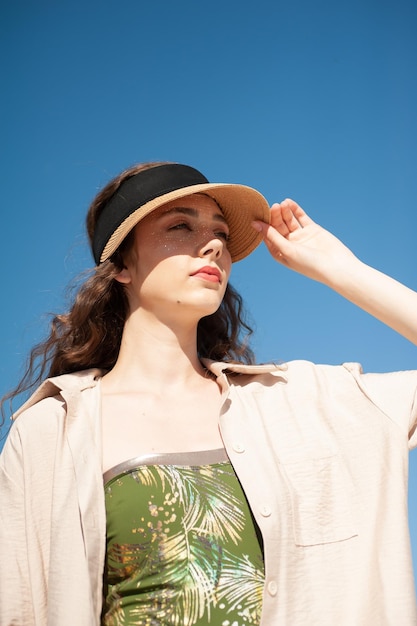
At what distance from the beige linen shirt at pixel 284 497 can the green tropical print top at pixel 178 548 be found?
76 millimetres

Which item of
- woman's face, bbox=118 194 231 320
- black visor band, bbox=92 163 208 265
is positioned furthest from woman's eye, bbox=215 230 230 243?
black visor band, bbox=92 163 208 265

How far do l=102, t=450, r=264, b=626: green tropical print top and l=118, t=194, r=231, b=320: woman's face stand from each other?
0.82 metres

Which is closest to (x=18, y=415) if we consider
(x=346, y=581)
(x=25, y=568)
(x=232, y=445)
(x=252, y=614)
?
(x=25, y=568)

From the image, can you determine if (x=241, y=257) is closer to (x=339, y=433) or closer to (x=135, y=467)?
(x=339, y=433)

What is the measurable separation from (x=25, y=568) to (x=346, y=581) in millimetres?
1303

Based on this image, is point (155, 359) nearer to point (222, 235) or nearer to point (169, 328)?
point (169, 328)

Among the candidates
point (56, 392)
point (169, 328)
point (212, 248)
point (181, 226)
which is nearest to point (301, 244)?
point (212, 248)

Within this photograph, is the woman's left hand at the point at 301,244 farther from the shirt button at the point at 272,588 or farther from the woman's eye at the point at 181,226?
the shirt button at the point at 272,588

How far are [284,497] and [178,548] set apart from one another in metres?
0.48

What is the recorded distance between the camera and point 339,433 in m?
3.36

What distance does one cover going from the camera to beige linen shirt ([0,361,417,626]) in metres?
2.93

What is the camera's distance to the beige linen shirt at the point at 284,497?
2.93 meters

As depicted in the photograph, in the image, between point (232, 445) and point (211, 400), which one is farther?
point (211, 400)

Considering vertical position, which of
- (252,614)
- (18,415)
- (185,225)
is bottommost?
(252,614)
